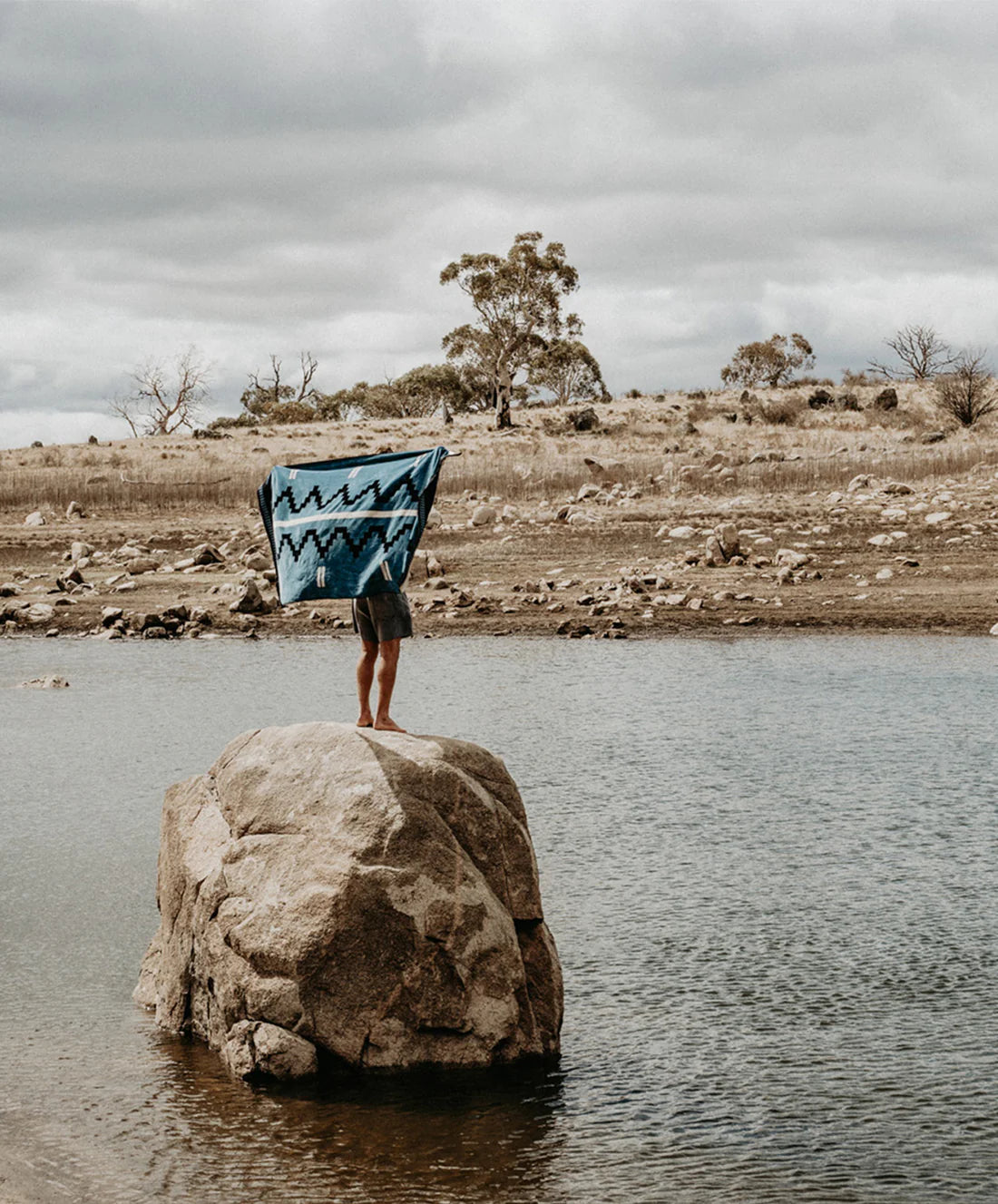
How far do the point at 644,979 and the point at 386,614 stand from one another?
2.40 m

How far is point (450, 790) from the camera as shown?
7.38 meters

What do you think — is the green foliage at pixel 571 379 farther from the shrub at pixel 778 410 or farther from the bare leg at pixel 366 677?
the bare leg at pixel 366 677

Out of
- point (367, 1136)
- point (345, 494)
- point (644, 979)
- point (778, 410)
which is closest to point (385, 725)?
point (345, 494)

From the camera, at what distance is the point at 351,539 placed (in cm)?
766

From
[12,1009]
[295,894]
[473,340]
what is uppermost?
[473,340]

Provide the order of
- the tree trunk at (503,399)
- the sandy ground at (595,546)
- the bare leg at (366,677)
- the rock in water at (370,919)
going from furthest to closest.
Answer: the tree trunk at (503,399), the sandy ground at (595,546), the bare leg at (366,677), the rock in water at (370,919)

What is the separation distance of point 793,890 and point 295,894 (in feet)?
12.6

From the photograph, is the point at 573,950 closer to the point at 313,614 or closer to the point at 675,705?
the point at 675,705

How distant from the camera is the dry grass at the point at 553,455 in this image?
36.8 meters

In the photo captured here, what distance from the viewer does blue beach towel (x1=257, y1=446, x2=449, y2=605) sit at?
7625 millimetres

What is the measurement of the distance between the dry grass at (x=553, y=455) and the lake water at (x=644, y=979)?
69.0 feet

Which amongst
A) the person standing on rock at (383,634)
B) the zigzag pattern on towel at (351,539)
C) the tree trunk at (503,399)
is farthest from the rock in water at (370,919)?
the tree trunk at (503,399)

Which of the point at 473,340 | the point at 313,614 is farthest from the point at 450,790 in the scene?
the point at 473,340

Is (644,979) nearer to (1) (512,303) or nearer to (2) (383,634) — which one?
(2) (383,634)
